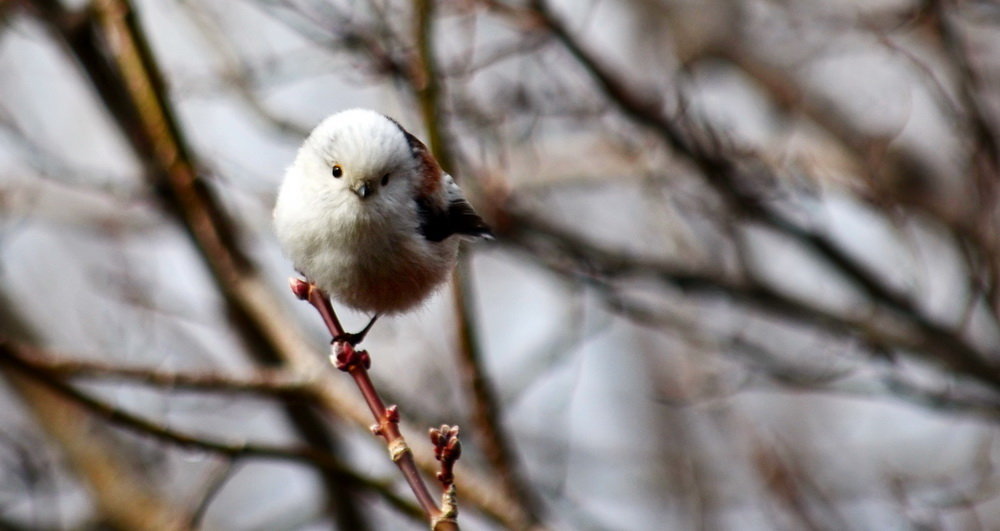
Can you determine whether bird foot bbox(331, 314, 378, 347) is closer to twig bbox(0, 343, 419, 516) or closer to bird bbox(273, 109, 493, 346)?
bird bbox(273, 109, 493, 346)

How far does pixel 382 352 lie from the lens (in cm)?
586

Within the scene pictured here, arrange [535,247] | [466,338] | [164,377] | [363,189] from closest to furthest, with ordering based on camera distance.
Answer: [363,189]
[164,377]
[466,338]
[535,247]

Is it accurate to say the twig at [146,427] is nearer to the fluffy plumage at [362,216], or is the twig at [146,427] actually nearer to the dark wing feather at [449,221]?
the fluffy plumage at [362,216]

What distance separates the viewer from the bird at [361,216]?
105 inches

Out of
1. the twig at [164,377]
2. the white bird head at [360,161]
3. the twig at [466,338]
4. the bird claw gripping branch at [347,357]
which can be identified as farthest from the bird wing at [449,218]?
the twig at [164,377]

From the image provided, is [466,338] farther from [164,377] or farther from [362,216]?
[362,216]

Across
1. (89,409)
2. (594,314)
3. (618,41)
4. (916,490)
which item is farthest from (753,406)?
(89,409)

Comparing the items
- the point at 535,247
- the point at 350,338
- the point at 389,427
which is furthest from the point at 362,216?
the point at 535,247

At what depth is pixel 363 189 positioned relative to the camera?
263cm

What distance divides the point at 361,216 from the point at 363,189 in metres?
0.09

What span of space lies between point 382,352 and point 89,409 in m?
2.76

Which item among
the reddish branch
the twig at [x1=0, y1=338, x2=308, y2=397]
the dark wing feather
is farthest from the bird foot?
the twig at [x1=0, y1=338, x2=308, y2=397]

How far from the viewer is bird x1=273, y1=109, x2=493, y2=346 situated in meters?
2.67

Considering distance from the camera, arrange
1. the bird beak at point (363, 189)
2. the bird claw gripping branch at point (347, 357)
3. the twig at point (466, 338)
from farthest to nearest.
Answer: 1. the twig at point (466, 338)
2. the bird beak at point (363, 189)
3. the bird claw gripping branch at point (347, 357)
